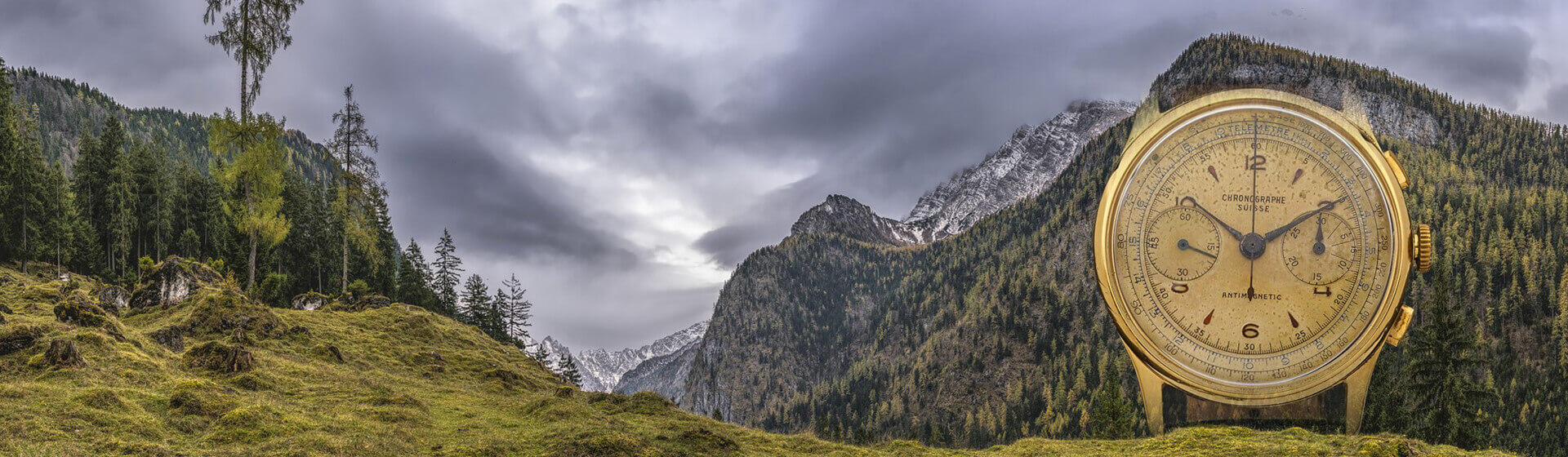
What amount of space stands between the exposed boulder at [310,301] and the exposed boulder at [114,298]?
8.65 meters

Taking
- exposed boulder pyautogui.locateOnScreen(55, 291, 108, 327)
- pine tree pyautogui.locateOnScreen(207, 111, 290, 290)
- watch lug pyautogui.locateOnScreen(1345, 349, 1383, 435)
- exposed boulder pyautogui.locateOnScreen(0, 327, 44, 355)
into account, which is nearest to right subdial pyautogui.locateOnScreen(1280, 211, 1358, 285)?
watch lug pyautogui.locateOnScreen(1345, 349, 1383, 435)

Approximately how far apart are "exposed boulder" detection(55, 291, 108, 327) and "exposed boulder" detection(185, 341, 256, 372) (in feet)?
7.05

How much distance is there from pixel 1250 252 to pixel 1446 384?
99.0 feet

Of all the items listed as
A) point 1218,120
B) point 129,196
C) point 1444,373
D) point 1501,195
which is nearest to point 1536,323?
point 1501,195

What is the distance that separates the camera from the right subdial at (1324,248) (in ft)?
22.3

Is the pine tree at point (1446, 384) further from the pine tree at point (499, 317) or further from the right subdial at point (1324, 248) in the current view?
the pine tree at point (499, 317)

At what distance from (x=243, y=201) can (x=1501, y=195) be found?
17396 cm

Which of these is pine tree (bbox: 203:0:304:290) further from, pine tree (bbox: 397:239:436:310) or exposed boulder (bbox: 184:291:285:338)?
pine tree (bbox: 397:239:436:310)

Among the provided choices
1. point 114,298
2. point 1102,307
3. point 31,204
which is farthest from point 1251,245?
point 1102,307

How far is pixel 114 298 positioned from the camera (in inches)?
1000

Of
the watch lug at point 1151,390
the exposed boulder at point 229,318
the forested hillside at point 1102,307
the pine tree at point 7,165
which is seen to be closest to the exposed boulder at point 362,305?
the exposed boulder at point 229,318

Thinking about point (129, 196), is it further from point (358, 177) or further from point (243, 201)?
point (243, 201)

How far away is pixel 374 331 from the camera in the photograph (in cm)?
2958

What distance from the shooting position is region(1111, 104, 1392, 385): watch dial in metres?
6.79
